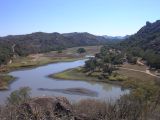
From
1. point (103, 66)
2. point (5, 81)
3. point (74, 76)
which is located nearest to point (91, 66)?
point (103, 66)

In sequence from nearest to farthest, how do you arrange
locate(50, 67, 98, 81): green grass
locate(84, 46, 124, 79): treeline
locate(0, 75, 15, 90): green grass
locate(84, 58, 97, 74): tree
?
locate(0, 75, 15, 90): green grass → locate(50, 67, 98, 81): green grass → locate(84, 46, 124, 79): treeline → locate(84, 58, 97, 74): tree

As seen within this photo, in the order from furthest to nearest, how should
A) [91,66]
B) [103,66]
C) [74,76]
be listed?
[103,66] → [91,66] → [74,76]

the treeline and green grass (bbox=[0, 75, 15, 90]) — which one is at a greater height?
the treeline

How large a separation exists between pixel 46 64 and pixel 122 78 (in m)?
53.4

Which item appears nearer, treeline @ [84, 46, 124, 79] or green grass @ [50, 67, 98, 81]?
green grass @ [50, 67, 98, 81]

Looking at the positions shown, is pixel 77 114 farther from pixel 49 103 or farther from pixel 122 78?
pixel 122 78

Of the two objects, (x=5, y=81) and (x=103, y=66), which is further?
(x=103, y=66)

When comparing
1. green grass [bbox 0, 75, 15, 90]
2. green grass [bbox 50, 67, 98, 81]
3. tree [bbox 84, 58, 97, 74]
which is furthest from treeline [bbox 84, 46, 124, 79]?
green grass [bbox 0, 75, 15, 90]

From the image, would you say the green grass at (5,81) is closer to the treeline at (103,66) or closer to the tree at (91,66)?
the treeline at (103,66)

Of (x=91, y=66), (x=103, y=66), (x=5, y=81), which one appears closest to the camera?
(x=5, y=81)

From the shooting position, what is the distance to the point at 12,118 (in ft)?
55.4

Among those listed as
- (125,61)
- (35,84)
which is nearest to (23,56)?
(125,61)

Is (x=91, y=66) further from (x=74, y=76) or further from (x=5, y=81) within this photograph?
(x=5, y=81)

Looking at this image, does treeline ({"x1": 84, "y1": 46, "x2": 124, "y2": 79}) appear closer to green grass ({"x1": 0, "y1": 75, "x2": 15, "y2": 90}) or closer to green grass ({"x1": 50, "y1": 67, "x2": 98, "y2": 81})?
green grass ({"x1": 50, "y1": 67, "x2": 98, "y2": 81})
